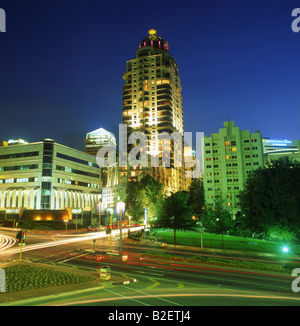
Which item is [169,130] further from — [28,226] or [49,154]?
[28,226]

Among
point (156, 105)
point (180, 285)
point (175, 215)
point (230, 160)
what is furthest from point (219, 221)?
point (156, 105)

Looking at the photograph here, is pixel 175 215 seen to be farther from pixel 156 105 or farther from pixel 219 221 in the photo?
pixel 156 105

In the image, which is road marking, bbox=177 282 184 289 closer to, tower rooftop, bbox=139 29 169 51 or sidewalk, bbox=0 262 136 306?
sidewalk, bbox=0 262 136 306

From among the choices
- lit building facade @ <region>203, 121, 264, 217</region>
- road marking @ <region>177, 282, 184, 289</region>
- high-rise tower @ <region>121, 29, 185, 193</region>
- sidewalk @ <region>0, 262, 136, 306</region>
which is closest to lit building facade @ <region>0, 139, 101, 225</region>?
lit building facade @ <region>203, 121, 264, 217</region>

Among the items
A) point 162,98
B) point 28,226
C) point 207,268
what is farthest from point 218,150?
point 207,268

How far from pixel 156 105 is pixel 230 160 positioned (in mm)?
66642

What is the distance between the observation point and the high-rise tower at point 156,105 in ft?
471

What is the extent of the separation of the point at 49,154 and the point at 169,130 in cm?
7473

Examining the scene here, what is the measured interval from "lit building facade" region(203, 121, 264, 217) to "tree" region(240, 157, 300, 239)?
6941cm

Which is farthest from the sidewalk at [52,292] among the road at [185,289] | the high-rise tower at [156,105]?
the high-rise tower at [156,105]

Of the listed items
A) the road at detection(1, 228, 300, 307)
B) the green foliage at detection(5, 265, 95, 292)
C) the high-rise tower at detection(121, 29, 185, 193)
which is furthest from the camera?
the high-rise tower at detection(121, 29, 185, 193)

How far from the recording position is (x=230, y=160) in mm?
101188

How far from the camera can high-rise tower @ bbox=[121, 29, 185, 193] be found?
471 ft
